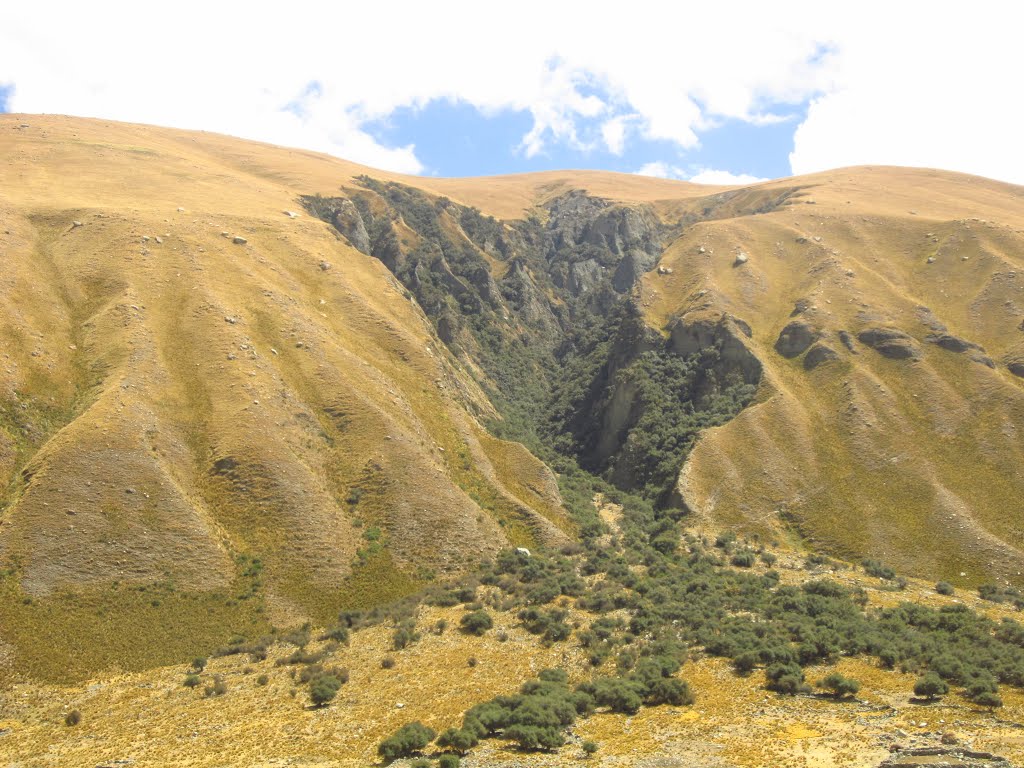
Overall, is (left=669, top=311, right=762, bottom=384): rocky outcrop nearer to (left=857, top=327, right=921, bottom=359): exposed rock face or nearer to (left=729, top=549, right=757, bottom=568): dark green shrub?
(left=857, top=327, right=921, bottom=359): exposed rock face

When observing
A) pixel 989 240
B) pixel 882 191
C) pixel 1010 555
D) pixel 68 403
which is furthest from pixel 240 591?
pixel 882 191

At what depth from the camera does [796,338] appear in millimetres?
102500

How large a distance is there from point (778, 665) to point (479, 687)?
60.8 ft

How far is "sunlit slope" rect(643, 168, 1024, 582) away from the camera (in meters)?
73.2

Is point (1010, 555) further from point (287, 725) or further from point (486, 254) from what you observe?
point (486, 254)

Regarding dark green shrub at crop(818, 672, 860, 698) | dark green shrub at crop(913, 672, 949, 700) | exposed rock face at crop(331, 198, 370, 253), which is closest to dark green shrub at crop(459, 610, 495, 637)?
dark green shrub at crop(818, 672, 860, 698)

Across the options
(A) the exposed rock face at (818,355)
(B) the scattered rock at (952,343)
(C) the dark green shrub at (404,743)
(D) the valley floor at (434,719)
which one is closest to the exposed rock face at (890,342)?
(B) the scattered rock at (952,343)

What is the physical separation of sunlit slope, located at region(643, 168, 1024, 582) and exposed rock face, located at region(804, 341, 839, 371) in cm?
25

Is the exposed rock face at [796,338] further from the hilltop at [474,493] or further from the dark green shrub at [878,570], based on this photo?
the dark green shrub at [878,570]

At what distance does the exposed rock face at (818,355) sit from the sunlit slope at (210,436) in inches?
1842

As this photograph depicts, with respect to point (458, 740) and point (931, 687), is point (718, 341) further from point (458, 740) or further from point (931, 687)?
point (458, 740)

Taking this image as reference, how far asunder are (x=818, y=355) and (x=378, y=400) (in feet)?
212

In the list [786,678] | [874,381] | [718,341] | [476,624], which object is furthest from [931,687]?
[718,341]

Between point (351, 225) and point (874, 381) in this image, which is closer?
point (874, 381)
